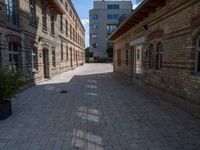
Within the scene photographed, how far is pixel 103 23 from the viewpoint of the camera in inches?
2399

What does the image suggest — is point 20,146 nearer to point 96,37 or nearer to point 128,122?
point 128,122

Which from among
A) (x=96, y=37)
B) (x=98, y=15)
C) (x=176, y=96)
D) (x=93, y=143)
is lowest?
(x=93, y=143)

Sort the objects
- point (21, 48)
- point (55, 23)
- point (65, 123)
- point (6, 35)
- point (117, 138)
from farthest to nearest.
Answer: point (55, 23) → point (21, 48) → point (6, 35) → point (65, 123) → point (117, 138)

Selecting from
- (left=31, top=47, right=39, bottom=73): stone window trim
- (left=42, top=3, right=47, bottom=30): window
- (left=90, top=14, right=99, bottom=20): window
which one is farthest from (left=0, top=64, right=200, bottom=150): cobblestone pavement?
Answer: (left=90, top=14, right=99, bottom=20): window

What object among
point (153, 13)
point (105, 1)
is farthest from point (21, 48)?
point (105, 1)

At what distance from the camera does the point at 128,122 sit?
5129 millimetres

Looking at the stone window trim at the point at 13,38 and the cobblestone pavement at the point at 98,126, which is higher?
the stone window trim at the point at 13,38

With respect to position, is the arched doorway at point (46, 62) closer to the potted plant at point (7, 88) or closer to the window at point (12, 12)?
the window at point (12, 12)

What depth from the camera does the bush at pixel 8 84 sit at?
5.29 meters

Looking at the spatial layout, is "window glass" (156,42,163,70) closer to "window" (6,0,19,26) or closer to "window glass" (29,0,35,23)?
"window" (6,0,19,26)

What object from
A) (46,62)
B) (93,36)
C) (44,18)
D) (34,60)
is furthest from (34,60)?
(93,36)

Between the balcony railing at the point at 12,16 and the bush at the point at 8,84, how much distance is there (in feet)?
12.9

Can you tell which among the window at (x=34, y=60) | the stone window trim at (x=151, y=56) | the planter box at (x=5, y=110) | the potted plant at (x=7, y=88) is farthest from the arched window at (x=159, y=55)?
the window at (x=34, y=60)

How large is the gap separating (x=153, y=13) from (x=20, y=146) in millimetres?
7671
